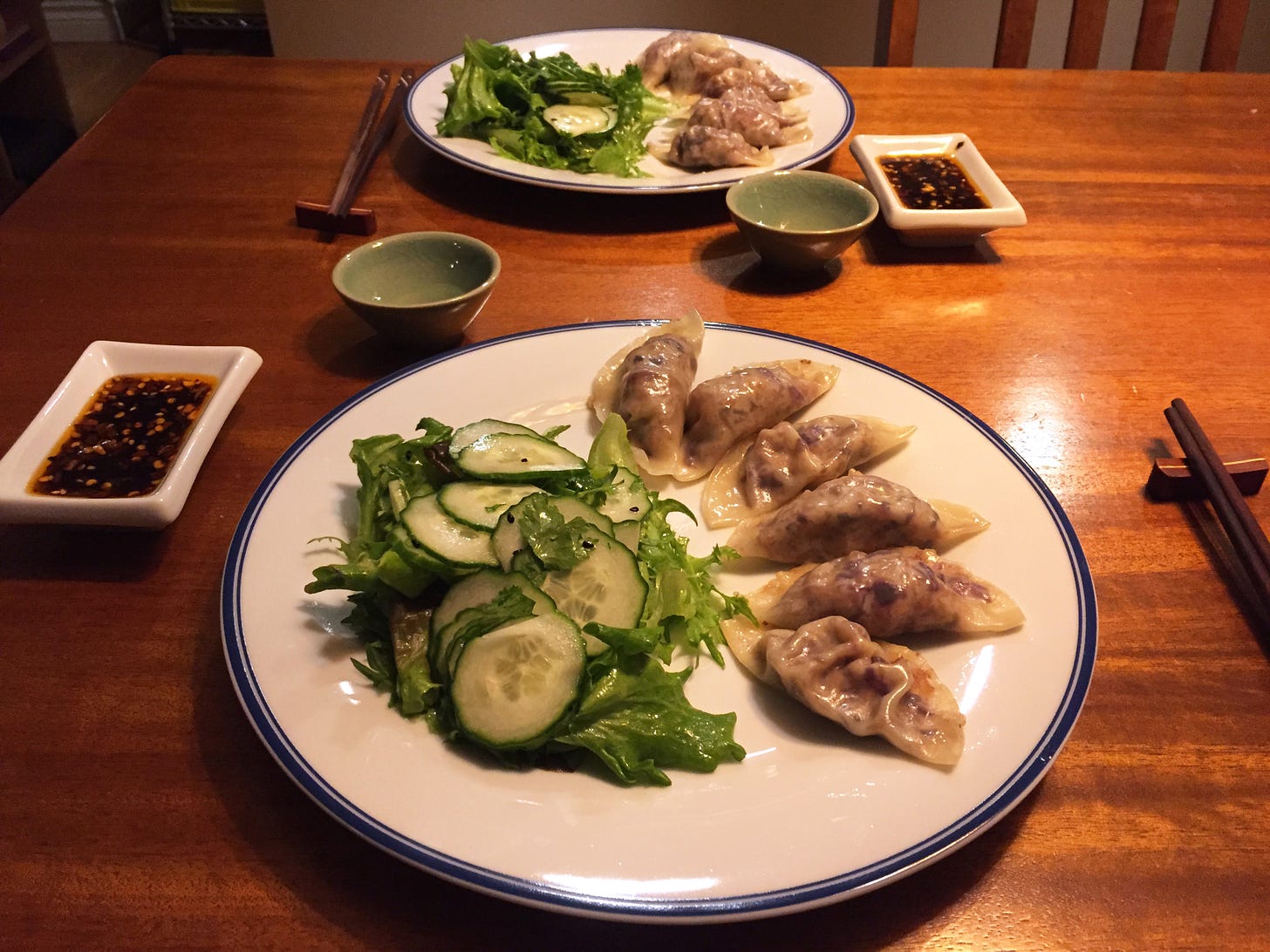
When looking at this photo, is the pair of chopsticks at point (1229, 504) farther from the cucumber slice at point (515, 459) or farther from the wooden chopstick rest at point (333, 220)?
the wooden chopstick rest at point (333, 220)

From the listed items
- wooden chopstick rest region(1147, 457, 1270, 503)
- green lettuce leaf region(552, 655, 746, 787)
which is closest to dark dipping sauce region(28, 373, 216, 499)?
green lettuce leaf region(552, 655, 746, 787)

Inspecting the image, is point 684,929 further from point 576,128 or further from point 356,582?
point 576,128

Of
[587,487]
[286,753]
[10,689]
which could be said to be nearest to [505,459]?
[587,487]

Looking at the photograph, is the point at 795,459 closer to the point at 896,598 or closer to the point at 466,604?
the point at 896,598

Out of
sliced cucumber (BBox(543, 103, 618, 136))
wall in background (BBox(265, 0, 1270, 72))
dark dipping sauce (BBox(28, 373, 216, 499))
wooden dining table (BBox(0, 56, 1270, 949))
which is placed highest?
sliced cucumber (BBox(543, 103, 618, 136))

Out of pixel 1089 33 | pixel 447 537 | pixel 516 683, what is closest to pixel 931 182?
pixel 1089 33

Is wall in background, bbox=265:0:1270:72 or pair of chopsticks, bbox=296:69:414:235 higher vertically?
pair of chopsticks, bbox=296:69:414:235

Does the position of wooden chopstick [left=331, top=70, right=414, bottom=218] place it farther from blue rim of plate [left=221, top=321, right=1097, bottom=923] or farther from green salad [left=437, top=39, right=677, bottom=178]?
blue rim of plate [left=221, top=321, right=1097, bottom=923]
